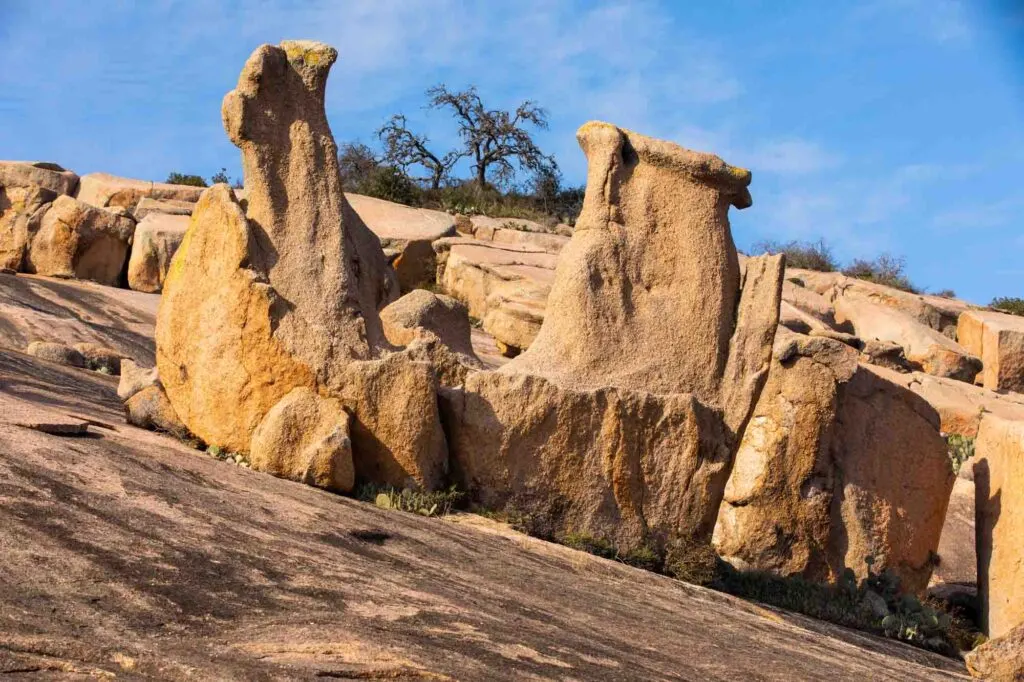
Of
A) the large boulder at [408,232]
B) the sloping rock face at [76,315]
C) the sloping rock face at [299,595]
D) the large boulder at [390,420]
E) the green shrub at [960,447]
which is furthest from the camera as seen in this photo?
the large boulder at [408,232]

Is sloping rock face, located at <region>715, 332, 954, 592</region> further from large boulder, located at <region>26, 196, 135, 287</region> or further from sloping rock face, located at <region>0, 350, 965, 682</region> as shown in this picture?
large boulder, located at <region>26, 196, 135, 287</region>

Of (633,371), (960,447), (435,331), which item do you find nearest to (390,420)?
(633,371)

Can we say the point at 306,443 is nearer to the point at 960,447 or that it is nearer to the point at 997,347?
the point at 960,447

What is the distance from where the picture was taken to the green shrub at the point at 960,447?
2247 centimetres

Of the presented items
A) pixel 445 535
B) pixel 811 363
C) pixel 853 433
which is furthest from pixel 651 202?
pixel 445 535

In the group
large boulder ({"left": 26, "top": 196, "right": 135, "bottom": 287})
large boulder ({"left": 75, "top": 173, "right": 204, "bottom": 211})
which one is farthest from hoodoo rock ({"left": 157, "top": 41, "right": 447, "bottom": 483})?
large boulder ({"left": 75, "top": 173, "right": 204, "bottom": 211})

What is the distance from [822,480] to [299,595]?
7389 mm

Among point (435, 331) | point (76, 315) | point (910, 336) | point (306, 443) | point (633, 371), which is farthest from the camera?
point (910, 336)

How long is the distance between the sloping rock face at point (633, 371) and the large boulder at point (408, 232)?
16.1m

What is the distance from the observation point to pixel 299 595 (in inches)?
264

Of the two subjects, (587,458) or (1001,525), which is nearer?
(587,458)

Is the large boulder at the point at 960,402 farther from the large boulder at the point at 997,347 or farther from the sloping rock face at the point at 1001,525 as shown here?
the sloping rock face at the point at 1001,525

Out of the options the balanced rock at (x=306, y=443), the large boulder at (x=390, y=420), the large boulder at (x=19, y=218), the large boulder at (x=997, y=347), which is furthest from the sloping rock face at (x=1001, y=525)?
the large boulder at (x=19, y=218)

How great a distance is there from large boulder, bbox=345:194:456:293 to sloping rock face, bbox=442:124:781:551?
16.1 metres
